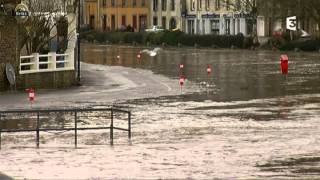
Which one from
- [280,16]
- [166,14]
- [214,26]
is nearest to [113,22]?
[166,14]

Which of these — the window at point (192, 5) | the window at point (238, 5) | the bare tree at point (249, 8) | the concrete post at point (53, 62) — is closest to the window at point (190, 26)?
the window at point (192, 5)

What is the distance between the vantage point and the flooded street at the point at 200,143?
56.9ft

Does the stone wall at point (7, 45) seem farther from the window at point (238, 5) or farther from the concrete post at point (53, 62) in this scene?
the window at point (238, 5)

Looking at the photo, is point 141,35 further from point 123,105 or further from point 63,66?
point 123,105

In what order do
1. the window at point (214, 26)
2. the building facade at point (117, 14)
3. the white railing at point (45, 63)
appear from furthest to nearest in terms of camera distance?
Result: the building facade at point (117, 14) < the window at point (214, 26) < the white railing at point (45, 63)

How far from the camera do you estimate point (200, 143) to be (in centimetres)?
2184

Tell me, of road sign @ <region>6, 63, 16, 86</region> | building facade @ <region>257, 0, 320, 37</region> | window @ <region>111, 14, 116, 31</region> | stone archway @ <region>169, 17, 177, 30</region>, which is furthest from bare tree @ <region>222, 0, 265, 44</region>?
road sign @ <region>6, 63, 16, 86</region>

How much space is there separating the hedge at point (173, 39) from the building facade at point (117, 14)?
10.7 meters

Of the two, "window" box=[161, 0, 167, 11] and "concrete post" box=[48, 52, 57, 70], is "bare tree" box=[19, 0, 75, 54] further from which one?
"window" box=[161, 0, 167, 11]

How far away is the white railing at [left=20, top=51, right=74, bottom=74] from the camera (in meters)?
39.9

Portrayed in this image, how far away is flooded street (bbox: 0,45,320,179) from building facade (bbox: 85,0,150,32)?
301 feet

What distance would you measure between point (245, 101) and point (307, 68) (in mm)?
21732

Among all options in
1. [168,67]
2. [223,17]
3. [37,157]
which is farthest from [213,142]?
[223,17]

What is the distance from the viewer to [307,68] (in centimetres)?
5506
